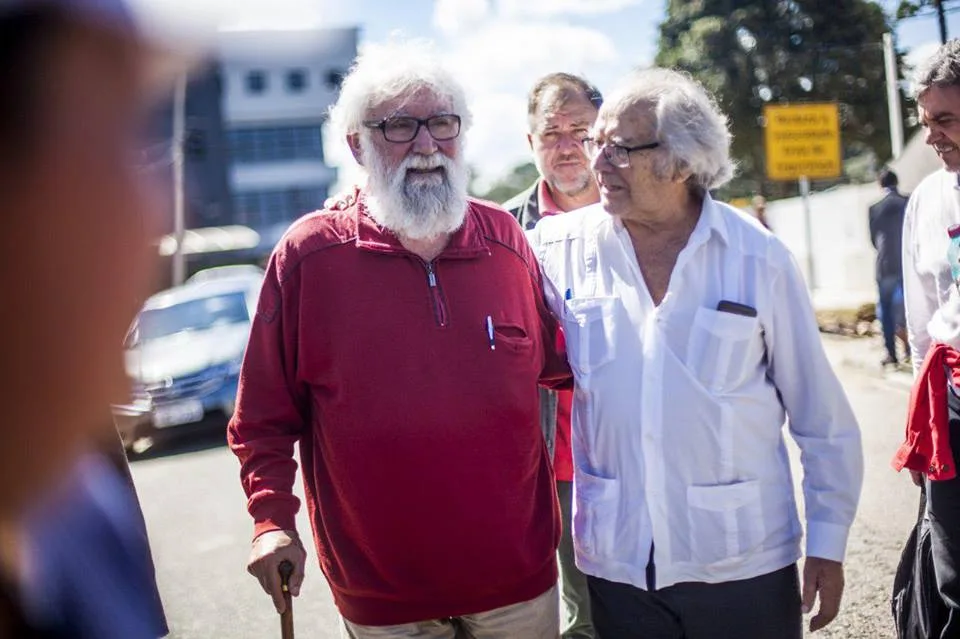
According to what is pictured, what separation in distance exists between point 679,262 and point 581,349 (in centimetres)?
34

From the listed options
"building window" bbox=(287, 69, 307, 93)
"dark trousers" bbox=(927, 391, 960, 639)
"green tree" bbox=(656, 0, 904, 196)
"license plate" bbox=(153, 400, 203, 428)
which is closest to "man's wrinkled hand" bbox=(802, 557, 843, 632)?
"dark trousers" bbox=(927, 391, 960, 639)

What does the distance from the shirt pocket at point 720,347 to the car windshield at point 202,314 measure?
371 inches

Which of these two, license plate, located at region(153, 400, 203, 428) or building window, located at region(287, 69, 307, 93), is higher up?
building window, located at region(287, 69, 307, 93)

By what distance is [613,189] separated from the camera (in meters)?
2.35

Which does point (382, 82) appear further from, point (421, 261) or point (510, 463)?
point (510, 463)

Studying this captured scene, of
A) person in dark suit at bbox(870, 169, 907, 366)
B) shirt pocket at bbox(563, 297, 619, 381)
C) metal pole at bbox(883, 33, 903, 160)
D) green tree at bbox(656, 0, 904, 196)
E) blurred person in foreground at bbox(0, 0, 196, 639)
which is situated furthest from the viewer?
green tree at bbox(656, 0, 904, 196)

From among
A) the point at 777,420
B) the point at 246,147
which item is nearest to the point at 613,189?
the point at 777,420

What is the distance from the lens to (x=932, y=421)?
259 cm

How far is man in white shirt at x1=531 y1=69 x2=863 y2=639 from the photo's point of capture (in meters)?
2.17

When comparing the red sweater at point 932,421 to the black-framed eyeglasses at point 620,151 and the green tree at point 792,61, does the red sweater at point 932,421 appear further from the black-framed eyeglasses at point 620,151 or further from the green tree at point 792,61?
the green tree at point 792,61

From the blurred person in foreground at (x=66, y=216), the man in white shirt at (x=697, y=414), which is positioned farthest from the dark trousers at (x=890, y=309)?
the blurred person in foreground at (x=66, y=216)

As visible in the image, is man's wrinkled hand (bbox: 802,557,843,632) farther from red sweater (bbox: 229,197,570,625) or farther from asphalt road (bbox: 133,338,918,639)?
asphalt road (bbox: 133,338,918,639)

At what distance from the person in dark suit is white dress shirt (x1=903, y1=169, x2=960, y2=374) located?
23.6ft

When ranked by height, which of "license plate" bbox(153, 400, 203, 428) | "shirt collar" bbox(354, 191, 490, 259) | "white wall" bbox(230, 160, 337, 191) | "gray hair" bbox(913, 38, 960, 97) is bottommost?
"license plate" bbox(153, 400, 203, 428)
